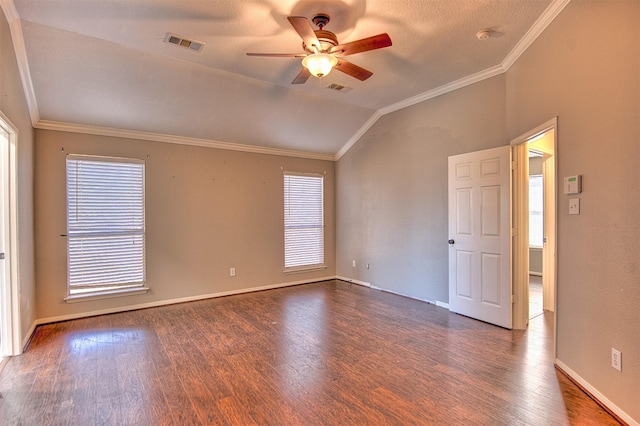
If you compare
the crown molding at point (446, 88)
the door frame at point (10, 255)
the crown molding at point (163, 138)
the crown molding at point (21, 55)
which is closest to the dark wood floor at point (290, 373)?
the door frame at point (10, 255)

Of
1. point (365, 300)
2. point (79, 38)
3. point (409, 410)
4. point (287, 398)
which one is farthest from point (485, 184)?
point (79, 38)

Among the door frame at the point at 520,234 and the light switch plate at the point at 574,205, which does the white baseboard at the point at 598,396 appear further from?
the light switch plate at the point at 574,205

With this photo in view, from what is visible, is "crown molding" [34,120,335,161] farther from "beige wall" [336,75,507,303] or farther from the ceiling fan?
the ceiling fan

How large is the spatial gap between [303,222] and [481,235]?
10.6 feet

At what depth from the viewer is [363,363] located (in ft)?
9.67

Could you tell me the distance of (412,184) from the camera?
5012 millimetres

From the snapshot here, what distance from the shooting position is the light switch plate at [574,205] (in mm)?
2545

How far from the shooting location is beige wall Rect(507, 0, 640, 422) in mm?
2053

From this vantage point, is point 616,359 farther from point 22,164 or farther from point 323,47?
point 22,164

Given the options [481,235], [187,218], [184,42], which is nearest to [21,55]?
[184,42]

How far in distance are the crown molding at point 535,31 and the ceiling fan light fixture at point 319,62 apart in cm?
186

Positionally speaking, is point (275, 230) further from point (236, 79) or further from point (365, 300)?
point (236, 79)

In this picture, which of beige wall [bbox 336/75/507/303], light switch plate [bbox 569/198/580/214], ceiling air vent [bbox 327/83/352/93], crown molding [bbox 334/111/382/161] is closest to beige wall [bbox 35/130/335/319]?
crown molding [bbox 334/111/382/161]

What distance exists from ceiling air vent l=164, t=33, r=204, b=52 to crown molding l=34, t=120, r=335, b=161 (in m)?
1.82
